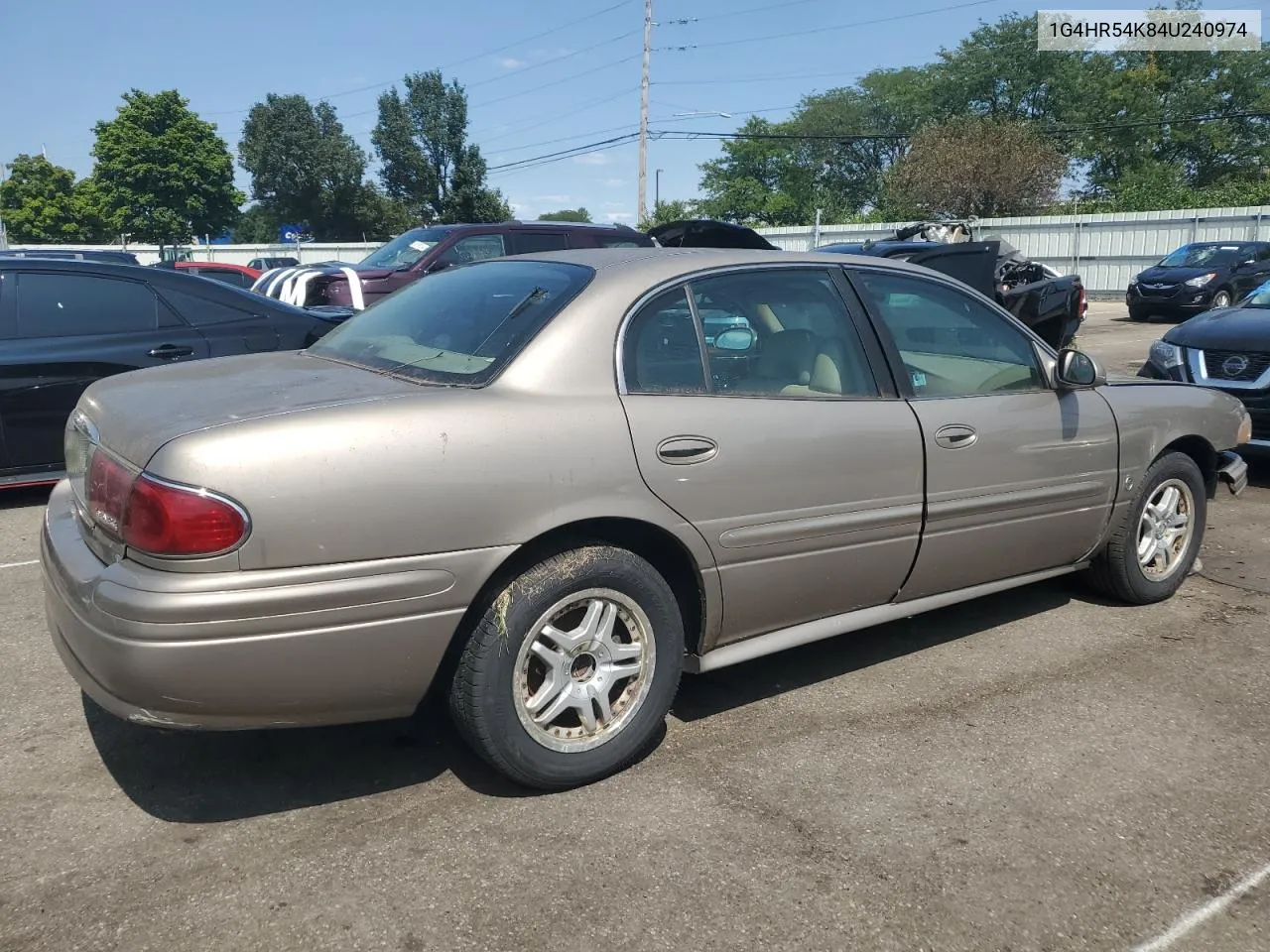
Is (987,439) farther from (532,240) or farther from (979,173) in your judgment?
(979,173)

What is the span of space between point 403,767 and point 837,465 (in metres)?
1.67

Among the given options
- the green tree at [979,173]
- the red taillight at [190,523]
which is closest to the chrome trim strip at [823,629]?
the red taillight at [190,523]

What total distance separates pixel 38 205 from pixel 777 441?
57224 mm

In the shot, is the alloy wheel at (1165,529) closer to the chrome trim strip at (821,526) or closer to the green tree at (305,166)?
the chrome trim strip at (821,526)

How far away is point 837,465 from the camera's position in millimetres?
3479

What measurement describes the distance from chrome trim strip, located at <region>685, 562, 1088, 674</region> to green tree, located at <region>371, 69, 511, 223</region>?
71.7 metres

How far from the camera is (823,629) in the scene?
142 inches

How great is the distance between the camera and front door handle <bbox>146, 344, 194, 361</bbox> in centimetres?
646

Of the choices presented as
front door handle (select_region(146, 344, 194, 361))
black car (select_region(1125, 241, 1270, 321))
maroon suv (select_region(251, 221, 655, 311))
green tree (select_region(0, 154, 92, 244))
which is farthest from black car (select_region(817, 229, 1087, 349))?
green tree (select_region(0, 154, 92, 244))

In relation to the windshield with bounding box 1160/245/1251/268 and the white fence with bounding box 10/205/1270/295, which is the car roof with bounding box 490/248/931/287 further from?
the white fence with bounding box 10/205/1270/295

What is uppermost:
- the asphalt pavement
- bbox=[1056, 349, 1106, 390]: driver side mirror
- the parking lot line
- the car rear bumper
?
Result: bbox=[1056, 349, 1106, 390]: driver side mirror

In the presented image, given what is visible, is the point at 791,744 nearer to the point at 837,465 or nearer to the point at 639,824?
the point at 639,824

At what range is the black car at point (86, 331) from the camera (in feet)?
20.1

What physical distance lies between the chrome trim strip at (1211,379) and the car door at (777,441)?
4.56 m
